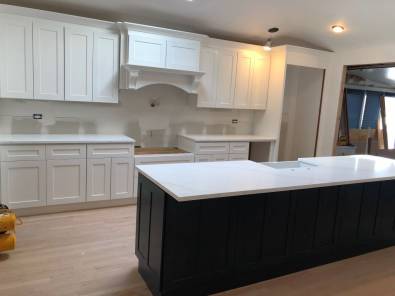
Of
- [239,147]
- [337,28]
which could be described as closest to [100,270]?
[239,147]

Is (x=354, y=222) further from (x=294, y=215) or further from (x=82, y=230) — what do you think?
(x=82, y=230)

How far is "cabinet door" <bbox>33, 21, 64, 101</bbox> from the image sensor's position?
3.52 metres

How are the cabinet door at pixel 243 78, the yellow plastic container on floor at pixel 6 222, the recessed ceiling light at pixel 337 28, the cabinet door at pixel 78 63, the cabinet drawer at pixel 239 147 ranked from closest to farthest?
1. the yellow plastic container on floor at pixel 6 222
2. the cabinet door at pixel 78 63
3. the recessed ceiling light at pixel 337 28
4. the cabinet drawer at pixel 239 147
5. the cabinet door at pixel 243 78

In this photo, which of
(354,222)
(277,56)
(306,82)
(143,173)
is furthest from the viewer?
(306,82)

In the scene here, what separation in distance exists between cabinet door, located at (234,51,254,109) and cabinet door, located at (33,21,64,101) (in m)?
2.49

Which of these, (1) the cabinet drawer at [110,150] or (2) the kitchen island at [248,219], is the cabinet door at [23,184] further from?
(2) the kitchen island at [248,219]

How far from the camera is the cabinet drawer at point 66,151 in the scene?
3.47 metres

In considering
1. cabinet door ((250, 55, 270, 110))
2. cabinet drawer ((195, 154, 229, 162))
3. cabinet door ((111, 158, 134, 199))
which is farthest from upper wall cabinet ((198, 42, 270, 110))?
cabinet door ((111, 158, 134, 199))

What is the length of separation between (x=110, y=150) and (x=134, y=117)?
83cm

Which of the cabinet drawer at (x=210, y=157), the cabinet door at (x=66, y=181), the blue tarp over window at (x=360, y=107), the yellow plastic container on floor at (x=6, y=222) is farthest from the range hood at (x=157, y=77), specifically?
the blue tarp over window at (x=360, y=107)

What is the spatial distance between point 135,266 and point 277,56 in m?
3.74

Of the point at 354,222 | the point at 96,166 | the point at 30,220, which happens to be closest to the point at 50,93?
the point at 96,166

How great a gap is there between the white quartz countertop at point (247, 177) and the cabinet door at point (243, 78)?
194cm

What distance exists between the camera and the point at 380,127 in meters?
6.53
